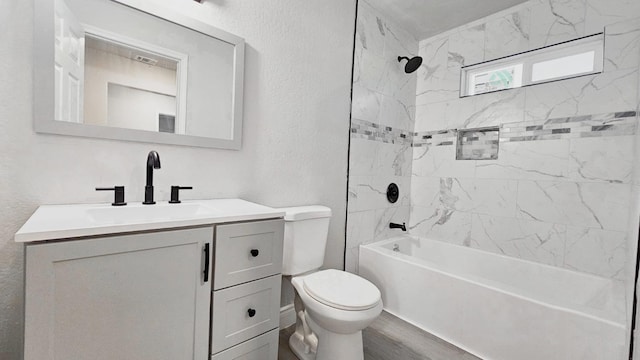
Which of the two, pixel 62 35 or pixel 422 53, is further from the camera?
pixel 422 53

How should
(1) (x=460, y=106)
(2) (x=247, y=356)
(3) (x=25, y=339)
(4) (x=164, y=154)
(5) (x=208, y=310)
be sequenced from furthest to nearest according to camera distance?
(1) (x=460, y=106), (4) (x=164, y=154), (2) (x=247, y=356), (5) (x=208, y=310), (3) (x=25, y=339)

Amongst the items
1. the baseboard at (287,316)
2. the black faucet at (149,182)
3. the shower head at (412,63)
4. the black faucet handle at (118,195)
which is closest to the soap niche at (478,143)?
the shower head at (412,63)

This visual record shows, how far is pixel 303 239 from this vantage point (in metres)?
1.69

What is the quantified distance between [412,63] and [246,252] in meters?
2.31

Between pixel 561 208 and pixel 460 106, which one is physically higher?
pixel 460 106

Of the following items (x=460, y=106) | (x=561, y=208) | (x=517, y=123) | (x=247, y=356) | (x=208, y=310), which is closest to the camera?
(x=208, y=310)

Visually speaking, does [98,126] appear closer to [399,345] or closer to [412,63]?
[399,345]

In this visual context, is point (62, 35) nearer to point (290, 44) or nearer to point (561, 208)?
point (290, 44)

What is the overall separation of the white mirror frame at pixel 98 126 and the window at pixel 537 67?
83.2 inches

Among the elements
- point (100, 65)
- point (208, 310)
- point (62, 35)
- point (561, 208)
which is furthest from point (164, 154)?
point (561, 208)

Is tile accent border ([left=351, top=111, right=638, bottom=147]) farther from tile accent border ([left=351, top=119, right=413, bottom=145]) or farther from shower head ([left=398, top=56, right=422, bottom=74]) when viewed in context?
shower head ([left=398, top=56, right=422, bottom=74])

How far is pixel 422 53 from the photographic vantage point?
2861 mm

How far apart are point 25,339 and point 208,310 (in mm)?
504

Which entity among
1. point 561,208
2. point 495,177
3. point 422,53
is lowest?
point 561,208
